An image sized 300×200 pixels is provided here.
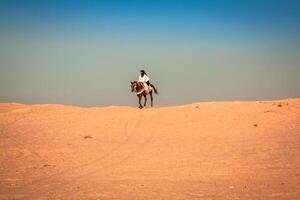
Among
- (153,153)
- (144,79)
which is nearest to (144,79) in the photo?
(144,79)

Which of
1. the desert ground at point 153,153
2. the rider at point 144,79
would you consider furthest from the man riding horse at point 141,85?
the desert ground at point 153,153

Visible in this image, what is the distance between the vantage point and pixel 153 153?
16500mm

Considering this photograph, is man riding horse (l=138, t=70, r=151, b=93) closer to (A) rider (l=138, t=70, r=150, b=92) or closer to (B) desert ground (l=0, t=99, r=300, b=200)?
(A) rider (l=138, t=70, r=150, b=92)

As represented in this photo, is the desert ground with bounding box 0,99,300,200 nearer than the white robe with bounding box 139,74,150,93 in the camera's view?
Yes

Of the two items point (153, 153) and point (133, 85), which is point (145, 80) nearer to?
point (133, 85)

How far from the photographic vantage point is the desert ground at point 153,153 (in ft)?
35.8

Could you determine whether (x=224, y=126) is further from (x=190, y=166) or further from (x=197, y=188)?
(x=197, y=188)

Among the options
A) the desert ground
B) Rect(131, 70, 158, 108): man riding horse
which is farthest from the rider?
the desert ground

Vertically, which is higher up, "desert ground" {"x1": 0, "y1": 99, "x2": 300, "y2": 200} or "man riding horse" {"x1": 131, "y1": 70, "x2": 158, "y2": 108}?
"man riding horse" {"x1": 131, "y1": 70, "x2": 158, "y2": 108}

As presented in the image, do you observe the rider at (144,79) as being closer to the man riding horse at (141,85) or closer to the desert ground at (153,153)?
the man riding horse at (141,85)

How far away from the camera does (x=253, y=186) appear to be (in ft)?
36.1

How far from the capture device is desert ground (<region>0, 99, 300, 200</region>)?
429 inches

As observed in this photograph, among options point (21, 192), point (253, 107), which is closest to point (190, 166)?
point (21, 192)

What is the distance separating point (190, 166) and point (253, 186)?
332 centimetres
